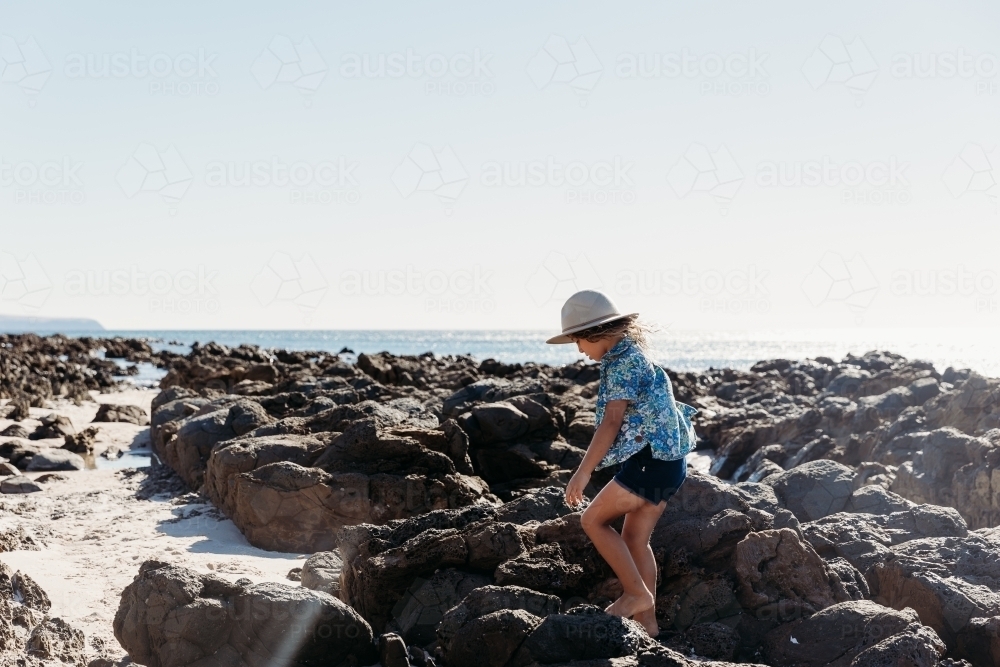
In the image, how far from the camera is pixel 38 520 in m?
9.20

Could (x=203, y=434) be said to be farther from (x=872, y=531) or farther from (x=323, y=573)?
(x=872, y=531)

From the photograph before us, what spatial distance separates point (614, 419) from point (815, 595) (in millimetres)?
1843

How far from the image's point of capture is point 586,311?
198 inches

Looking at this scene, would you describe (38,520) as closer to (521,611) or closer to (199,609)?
(199,609)

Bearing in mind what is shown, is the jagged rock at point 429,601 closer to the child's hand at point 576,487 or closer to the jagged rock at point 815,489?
the child's hand at point 576,487

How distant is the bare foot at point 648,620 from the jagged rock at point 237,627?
1.54m

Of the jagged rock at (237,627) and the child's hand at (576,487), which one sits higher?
the child's hand at (576,487)

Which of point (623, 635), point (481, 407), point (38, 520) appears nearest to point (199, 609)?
point (623, 635)

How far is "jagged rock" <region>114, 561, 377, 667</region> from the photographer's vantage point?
4922 mm

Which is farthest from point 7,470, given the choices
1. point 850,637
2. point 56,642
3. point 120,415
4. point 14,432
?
point 850,637

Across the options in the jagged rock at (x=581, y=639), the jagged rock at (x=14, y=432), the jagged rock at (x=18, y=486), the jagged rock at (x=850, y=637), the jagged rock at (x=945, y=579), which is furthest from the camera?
the jagged rock at (x=14, y=432)

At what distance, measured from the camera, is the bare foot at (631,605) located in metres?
4.92

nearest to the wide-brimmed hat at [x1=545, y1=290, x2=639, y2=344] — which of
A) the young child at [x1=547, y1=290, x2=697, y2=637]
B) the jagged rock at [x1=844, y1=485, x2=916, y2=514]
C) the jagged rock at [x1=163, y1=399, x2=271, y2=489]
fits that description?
the young child at [x1=547, y1=290, x2=697, y2=637]

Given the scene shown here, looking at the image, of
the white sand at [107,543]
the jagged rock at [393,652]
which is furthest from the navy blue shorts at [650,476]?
the white sand at [107,543]
